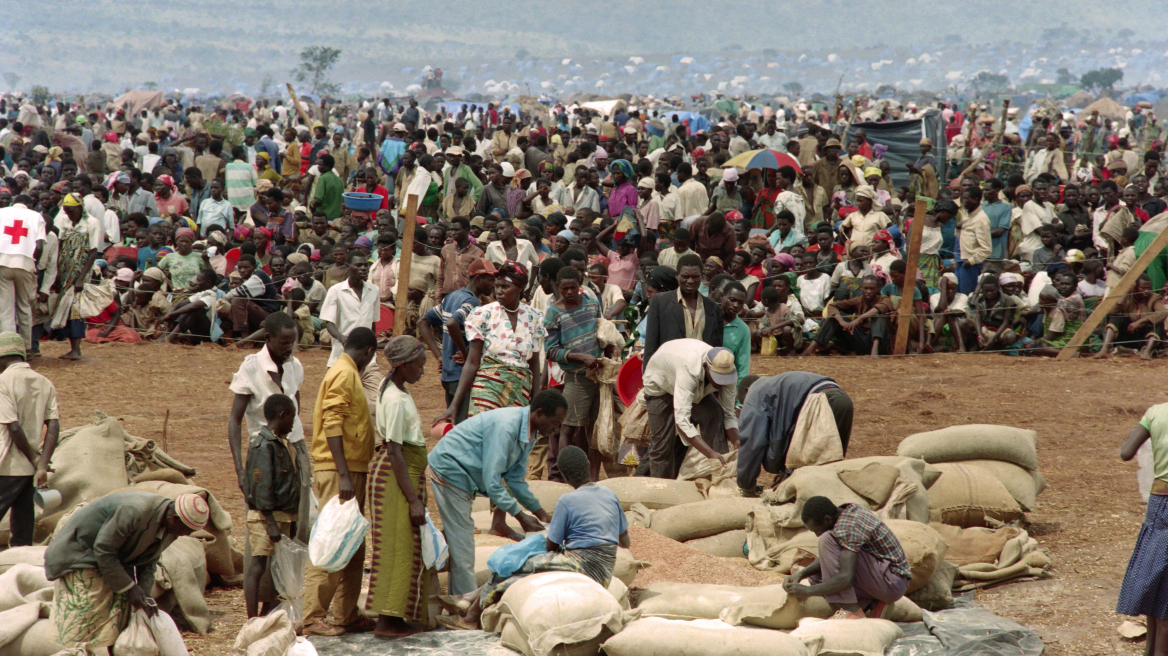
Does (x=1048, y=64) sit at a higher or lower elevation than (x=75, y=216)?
higher

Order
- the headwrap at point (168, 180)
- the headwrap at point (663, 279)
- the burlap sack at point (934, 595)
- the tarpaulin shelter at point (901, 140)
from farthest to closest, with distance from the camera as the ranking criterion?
→ 1. the tarpaulin shelter at point (901, 140)
2. the headwrap at point (168, 180)
3. the headwrap at point (663, 279)
4. the burlap sack at point (934, 595)

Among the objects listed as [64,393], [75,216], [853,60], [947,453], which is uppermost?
[853,60]

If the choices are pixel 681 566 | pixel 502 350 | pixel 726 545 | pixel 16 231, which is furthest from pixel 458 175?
pixel 681 566

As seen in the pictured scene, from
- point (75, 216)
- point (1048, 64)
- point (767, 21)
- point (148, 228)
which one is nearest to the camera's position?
point (75, 216)

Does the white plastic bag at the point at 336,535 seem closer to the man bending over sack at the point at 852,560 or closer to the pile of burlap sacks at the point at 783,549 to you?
the pile of burlap sacks at the point at 783,549

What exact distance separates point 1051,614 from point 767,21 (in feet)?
611

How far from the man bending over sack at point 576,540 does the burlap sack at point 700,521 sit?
3.96 feet

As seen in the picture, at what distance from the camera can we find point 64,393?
10508 mm

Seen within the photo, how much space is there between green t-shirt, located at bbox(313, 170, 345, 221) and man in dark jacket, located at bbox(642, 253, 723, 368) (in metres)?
9.62

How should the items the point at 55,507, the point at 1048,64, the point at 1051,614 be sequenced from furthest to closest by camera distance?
the point at 1048,64
the point at 55,507
the point at 1051,614

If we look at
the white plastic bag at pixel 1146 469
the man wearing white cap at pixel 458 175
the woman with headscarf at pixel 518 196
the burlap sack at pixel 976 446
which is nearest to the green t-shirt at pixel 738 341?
the burlap sack at pixel 976 446

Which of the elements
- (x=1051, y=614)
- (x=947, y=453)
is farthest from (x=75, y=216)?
(x=1051, y=614)

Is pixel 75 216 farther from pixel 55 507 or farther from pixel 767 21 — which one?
pixel 767 21

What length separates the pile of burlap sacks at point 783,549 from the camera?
4988 mm
